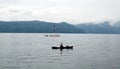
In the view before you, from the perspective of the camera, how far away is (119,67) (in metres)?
72.4

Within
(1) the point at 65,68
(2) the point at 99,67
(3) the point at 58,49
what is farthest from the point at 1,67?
(3) the point at 58,49

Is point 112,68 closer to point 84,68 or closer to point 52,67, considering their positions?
point 84,68

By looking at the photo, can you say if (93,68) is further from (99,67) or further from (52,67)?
(52,67)

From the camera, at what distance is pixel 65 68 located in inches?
2731

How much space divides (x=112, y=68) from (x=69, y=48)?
6900 centimetres

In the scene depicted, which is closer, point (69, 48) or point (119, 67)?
point (119, 67)

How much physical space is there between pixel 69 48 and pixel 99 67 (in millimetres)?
68093

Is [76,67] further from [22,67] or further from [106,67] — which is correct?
[22,67]

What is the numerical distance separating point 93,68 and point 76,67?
5064 mm

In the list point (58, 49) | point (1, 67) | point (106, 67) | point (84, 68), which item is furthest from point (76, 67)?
point (58, 49)

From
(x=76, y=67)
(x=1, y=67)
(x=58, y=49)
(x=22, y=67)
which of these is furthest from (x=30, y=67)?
(x=58, y=49)

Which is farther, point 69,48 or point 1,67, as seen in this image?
point 69,48

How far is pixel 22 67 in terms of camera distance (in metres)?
70.9

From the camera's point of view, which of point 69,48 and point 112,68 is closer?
point 112,68
